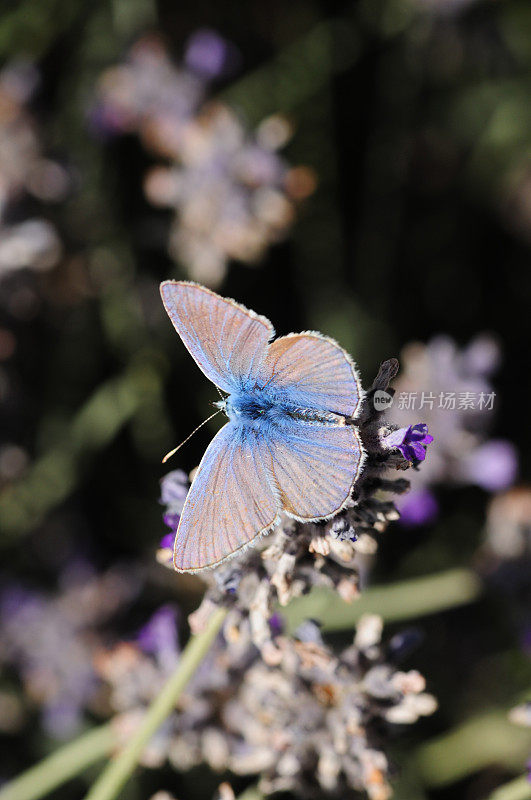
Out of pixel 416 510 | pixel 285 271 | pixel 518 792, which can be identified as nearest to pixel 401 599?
pixel 416 510

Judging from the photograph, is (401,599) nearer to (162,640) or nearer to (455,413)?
(455,413)

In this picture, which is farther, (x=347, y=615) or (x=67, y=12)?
(x=67, y=12)

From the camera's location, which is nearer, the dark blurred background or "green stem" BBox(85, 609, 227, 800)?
"green stem" BBox(85, 609, 227, 800)

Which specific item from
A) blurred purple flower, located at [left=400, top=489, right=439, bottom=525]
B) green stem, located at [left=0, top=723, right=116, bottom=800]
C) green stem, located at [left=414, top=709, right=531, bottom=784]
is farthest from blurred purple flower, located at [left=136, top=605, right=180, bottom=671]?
green stem, located at [left=414, top=709, right=531, bottom=784]

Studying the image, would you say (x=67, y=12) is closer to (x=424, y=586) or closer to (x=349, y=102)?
(x=349, y=102)

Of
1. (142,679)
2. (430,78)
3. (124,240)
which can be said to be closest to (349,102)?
(430,78)

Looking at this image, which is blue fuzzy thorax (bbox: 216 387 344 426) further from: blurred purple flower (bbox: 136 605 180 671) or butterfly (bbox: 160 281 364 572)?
blurred purple flower (bbox: 136 605 180 671)

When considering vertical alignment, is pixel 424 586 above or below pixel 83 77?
below
